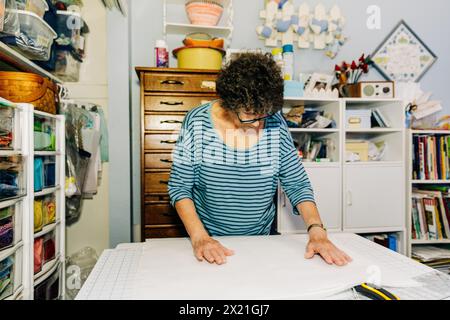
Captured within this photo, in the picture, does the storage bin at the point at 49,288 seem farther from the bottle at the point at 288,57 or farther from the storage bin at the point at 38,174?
the bottle at the point at 288,57

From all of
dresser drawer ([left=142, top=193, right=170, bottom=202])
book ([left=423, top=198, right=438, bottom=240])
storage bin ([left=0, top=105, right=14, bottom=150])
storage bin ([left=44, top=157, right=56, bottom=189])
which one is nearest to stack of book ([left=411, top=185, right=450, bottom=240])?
book ([left=423, top=198, right=438, bottom=240])

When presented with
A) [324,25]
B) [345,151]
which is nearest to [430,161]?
[345,151]

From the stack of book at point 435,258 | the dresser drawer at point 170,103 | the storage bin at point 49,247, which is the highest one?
the dresser drawer at point 170,103

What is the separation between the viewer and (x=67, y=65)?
6.79ft

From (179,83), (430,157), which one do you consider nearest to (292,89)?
(179,83)

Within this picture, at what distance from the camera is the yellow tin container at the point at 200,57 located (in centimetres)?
199

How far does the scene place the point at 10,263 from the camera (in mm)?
1204

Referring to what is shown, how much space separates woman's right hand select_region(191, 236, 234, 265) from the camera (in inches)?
31.3

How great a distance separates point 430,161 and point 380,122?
0.45 meters

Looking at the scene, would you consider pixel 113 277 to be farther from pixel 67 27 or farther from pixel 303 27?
pixel 303 27

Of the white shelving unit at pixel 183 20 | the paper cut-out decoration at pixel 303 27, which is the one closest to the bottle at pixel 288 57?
the paper cut-out decoration at pixel 303 27
